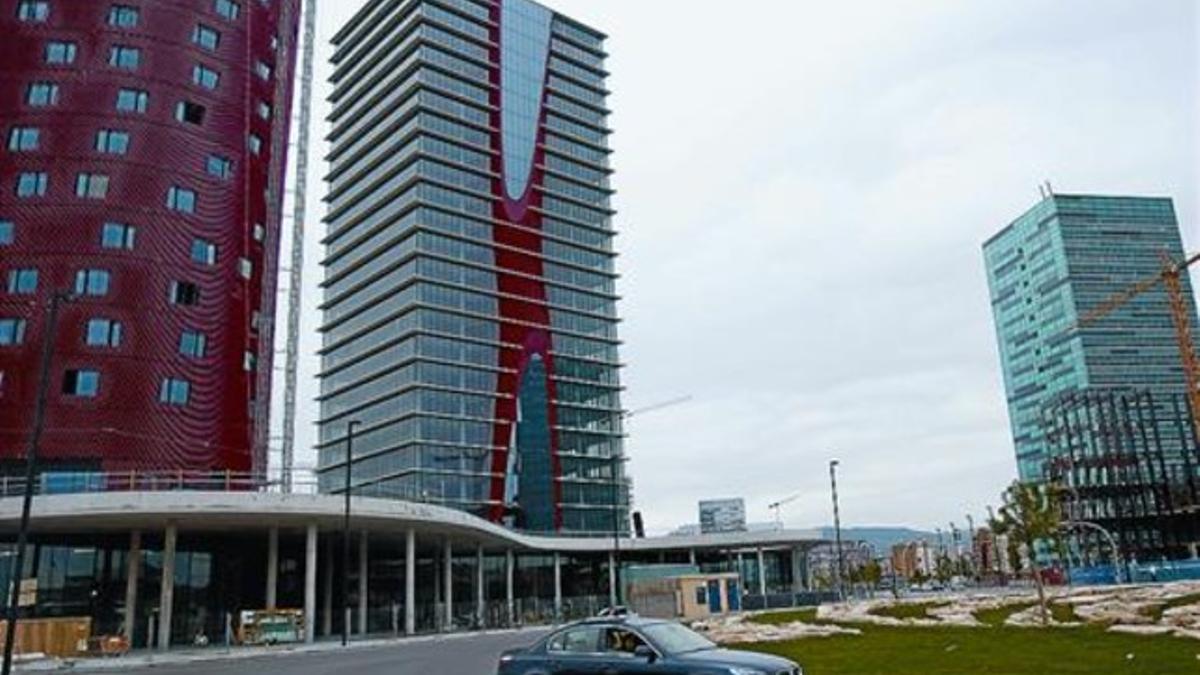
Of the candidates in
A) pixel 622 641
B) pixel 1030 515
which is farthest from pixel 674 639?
pixel 1030 515

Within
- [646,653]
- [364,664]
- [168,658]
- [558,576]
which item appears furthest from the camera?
[558,576]

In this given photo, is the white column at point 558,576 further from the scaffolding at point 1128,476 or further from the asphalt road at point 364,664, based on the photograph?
the scaffolding at point 1128,476

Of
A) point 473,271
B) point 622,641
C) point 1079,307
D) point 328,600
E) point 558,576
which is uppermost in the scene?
point 1079,307

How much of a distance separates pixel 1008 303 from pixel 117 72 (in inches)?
6490

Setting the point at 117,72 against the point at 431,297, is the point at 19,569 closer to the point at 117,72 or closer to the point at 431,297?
the point at 117,72

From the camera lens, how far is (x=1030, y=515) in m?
42.2

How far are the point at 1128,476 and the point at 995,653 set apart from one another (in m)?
124

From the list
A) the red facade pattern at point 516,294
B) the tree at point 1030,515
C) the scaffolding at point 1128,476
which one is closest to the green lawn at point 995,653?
the tree at point 1030,515

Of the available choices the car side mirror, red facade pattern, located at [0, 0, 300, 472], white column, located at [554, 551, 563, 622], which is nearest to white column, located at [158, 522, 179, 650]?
red facade pattern, located at [0, 0, 300, 472]

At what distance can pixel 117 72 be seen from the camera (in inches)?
2318

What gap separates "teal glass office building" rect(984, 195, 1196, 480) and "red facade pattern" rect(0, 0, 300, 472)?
13669 centimetres

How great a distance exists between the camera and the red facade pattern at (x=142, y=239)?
5244 centimetres

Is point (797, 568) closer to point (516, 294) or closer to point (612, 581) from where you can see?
point (612, 581)

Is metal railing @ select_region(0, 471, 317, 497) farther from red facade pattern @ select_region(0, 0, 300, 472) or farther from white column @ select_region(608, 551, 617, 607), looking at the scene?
white column @ select_region(608, 551, 617, 607)
